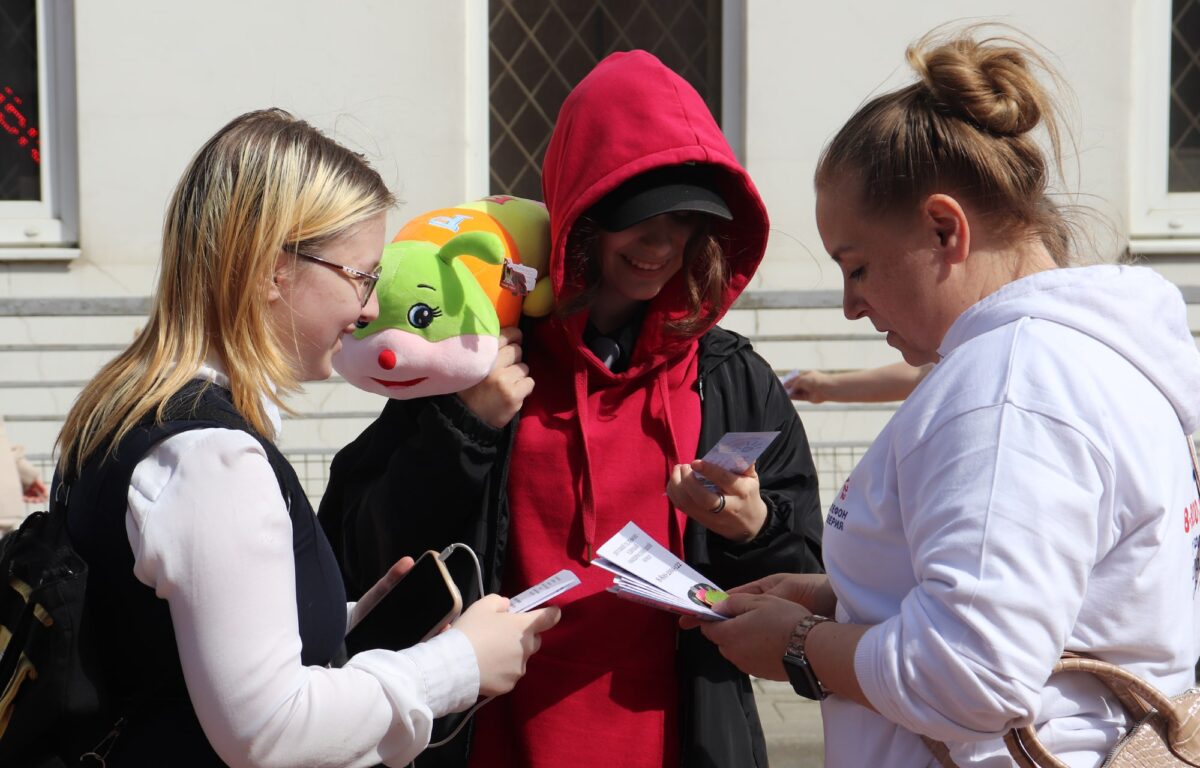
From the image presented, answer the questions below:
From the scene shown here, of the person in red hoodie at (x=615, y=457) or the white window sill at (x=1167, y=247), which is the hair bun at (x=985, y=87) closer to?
the person in red hoodie at (x=615, y=457)

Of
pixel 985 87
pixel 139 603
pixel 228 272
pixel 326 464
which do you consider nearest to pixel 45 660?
pixel 139 603

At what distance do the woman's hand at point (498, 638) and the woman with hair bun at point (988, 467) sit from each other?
32 cm

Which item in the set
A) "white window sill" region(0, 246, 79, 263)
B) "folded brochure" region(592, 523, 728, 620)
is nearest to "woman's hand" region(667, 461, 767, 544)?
"folded brochure" region(592, 523, 728, 620)

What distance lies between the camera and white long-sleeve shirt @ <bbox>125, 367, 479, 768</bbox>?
1387 mm

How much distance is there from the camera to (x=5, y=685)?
4.76 feet

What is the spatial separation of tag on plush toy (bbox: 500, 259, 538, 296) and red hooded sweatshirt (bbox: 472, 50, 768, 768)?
0.06 m

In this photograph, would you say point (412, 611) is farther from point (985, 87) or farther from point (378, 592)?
point (985, 87)

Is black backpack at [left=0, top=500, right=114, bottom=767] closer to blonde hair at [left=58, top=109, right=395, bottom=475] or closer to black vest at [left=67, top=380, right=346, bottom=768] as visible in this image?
black vest at [left=67, top=380, right=346, bottom=768]

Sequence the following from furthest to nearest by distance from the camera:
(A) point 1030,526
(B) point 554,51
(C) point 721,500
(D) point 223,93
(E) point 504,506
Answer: (B) point 554,51
(D) point 223,93
(E) point 504,506
(C) point 721,500
(A) point 1030,526

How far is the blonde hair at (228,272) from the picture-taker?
1.58m

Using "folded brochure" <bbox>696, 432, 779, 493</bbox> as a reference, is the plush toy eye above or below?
above

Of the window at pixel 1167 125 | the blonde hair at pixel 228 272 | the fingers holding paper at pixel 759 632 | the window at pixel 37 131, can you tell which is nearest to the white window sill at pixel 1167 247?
the window at pixel 1167 125

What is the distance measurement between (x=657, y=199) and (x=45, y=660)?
1304mm

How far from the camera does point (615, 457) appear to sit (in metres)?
2.25
